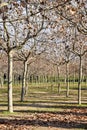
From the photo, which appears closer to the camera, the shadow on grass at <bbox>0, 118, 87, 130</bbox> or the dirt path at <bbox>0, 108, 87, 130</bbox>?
the dirt path at <bbox>0, 108, 87, 130</bbox>

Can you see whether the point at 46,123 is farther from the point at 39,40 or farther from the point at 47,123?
the point at 39,40

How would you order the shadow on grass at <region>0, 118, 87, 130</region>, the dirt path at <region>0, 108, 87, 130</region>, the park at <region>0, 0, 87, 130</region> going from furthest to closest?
the shadow on grass at <region>0, 118, 87, 130</region>
the dirt path at <region>0, 108, 87, 130</region>
the park at <region>0, 0, 87, 130</region>

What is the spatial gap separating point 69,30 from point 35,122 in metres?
13.1

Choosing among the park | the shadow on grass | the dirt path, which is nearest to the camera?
the park

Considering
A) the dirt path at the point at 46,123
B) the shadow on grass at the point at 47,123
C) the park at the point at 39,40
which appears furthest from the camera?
the shadow on grass at the point at 47,123

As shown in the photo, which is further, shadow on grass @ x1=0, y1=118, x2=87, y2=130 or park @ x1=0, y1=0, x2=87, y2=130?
shadow on grass @ x1=0, y1=118, x2=87, y2=130

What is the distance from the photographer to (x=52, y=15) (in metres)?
21.4

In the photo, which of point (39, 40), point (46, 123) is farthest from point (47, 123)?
point (39, 40)

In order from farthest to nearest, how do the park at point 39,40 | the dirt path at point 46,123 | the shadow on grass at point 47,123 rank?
the shadow on grass at point 47,123, the dirt path at point 46,123, the park at point 39,40

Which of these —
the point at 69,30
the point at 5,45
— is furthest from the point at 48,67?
the point at 5,45

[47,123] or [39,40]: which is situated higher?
[39,40]

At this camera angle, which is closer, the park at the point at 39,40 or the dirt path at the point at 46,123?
the park at the point at 39,40

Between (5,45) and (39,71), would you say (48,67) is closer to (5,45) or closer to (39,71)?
(39,71)

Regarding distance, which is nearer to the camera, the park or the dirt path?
the park
